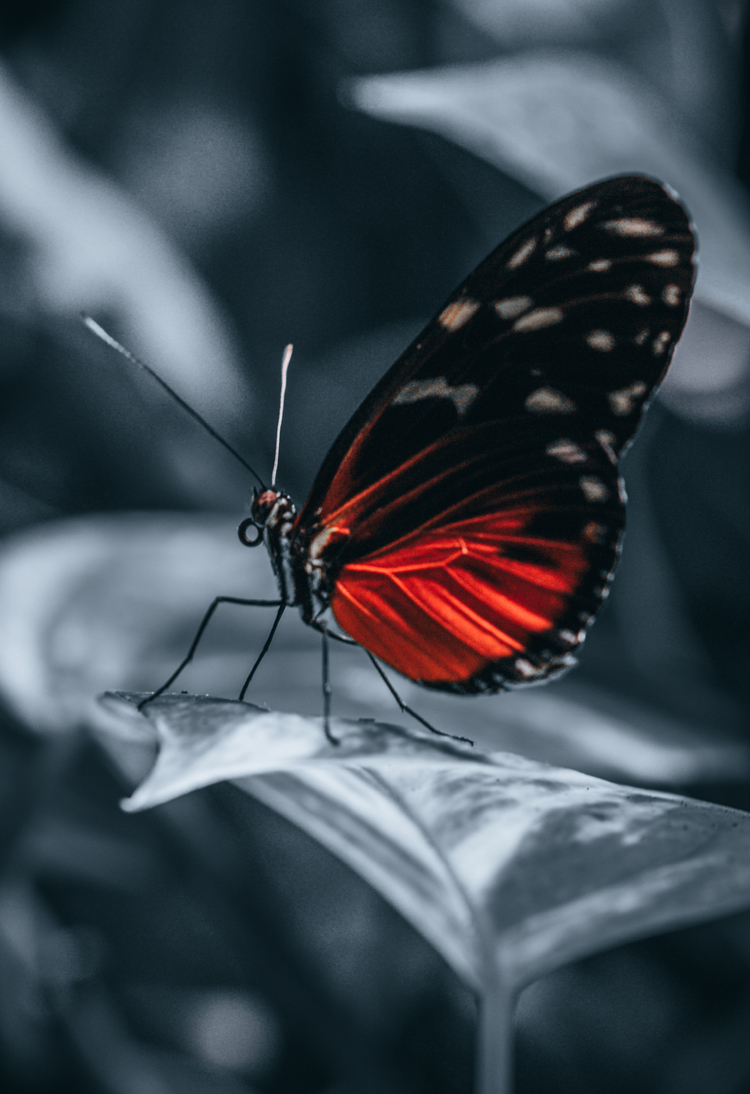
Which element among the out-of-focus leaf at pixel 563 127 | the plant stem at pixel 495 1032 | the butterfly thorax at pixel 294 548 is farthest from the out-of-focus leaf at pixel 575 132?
the plant stem at pixel 495 1032

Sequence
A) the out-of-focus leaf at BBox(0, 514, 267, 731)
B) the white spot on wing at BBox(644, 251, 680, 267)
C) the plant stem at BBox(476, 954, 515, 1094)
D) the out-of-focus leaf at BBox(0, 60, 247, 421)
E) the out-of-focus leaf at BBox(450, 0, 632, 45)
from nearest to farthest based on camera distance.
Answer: the plant stem at BBox(476, 954, 515, 1094) → the white spot on wing at BBox(644, 251, 680, 267) → the out-of-focus leaf at BBox(0, 514, 267, 731) → the out-of-focus leaf at BBox(0, 60, 247, 421) → the out-of-focus leaf at BBox(450, 0, 632, 45)

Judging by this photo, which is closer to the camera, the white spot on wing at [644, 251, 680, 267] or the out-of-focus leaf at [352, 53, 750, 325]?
the white spot on wing at [644, 251, 680, 267]

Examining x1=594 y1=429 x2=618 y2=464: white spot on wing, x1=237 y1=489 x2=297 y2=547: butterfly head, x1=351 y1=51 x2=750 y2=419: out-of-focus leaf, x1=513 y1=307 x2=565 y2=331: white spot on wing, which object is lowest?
x1=237 y1=489 x2=297 y2=547: butterfly head

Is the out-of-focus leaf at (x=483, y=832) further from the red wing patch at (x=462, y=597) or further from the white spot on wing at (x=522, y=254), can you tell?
the white spot on wing at (x=522, y=254)

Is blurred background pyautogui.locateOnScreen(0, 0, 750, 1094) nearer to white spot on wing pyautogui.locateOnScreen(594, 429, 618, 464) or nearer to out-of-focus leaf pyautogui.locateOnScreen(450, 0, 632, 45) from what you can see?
out-of-focus leaf pyautogui.locateOnScreen(450, 0, 632, 45)

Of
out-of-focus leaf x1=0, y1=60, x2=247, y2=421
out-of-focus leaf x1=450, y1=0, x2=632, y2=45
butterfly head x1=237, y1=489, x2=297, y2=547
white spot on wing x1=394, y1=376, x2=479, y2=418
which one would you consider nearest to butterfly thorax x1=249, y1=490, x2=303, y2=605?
butterfly head x1=237, y1=489, x2=297, y2=547

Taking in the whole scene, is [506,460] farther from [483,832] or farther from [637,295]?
[483,832]
